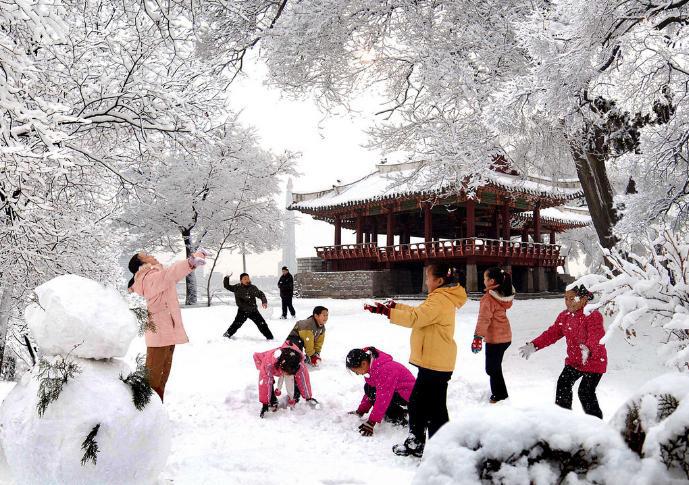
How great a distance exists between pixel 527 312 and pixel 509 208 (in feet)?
36.3

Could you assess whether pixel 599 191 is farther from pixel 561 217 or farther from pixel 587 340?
pixel 561 217

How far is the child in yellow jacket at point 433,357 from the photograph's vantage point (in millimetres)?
3943

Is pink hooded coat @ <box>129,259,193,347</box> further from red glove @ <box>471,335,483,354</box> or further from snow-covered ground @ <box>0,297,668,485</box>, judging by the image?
red glove @ <box>471,335,483,354</box>

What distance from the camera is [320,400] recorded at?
18.8 ft

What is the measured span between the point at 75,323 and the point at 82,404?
0.44m

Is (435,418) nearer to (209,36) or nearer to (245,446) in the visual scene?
(245,446)

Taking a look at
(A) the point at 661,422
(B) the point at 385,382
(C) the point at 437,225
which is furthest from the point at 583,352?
(C) the point at 437,225

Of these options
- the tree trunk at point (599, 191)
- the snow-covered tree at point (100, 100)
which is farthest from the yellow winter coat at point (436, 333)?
the tree trunk at point (599, 191)

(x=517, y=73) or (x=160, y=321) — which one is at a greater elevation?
(x=517, y=73)

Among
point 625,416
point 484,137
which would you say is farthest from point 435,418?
point 484,137

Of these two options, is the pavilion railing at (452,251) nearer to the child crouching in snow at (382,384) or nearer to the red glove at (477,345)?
the red glove at (477,345)

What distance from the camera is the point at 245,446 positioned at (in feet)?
14.2

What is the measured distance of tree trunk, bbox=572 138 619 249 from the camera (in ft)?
33.2

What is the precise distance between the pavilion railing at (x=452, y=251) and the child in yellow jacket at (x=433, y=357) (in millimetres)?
15796
